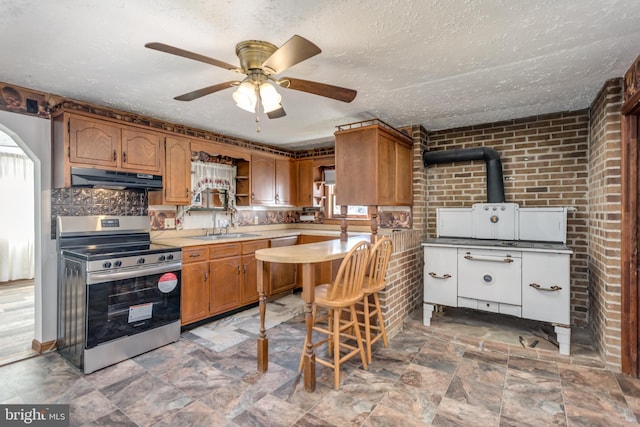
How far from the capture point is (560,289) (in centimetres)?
260

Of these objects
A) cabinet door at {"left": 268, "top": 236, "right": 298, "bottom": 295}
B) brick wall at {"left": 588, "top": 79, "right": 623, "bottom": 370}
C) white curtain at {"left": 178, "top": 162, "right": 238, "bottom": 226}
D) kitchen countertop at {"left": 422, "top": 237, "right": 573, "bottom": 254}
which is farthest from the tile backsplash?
brick wall at {"left": 588, "top": 79, "right": 623, "bottom": 370}

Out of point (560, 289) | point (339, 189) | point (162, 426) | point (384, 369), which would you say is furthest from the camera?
point (339, 189)

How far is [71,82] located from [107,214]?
125 cm

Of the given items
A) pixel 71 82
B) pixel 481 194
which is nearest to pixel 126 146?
pixel 71 82

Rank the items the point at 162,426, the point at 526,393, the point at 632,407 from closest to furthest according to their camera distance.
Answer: the point at 162,426
the point at 632,407
the point at 526,393

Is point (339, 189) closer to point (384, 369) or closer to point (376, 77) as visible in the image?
point (376, 77)

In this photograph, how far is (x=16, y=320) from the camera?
3.42 m

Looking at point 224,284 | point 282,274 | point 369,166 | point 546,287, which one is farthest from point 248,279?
point 546,287

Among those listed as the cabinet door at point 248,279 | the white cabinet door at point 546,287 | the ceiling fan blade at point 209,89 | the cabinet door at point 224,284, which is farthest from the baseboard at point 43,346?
the white cabinet door at point 546,287

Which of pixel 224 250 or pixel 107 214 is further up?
pixel 107 214

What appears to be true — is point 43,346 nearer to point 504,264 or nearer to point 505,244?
point 504,264

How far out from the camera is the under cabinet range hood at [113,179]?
2678mm

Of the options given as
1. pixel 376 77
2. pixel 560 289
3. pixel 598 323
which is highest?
pixel 376 77

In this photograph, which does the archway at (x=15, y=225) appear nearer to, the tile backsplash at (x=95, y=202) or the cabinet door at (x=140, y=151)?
the tile backsplash at (x=95, y=202)
